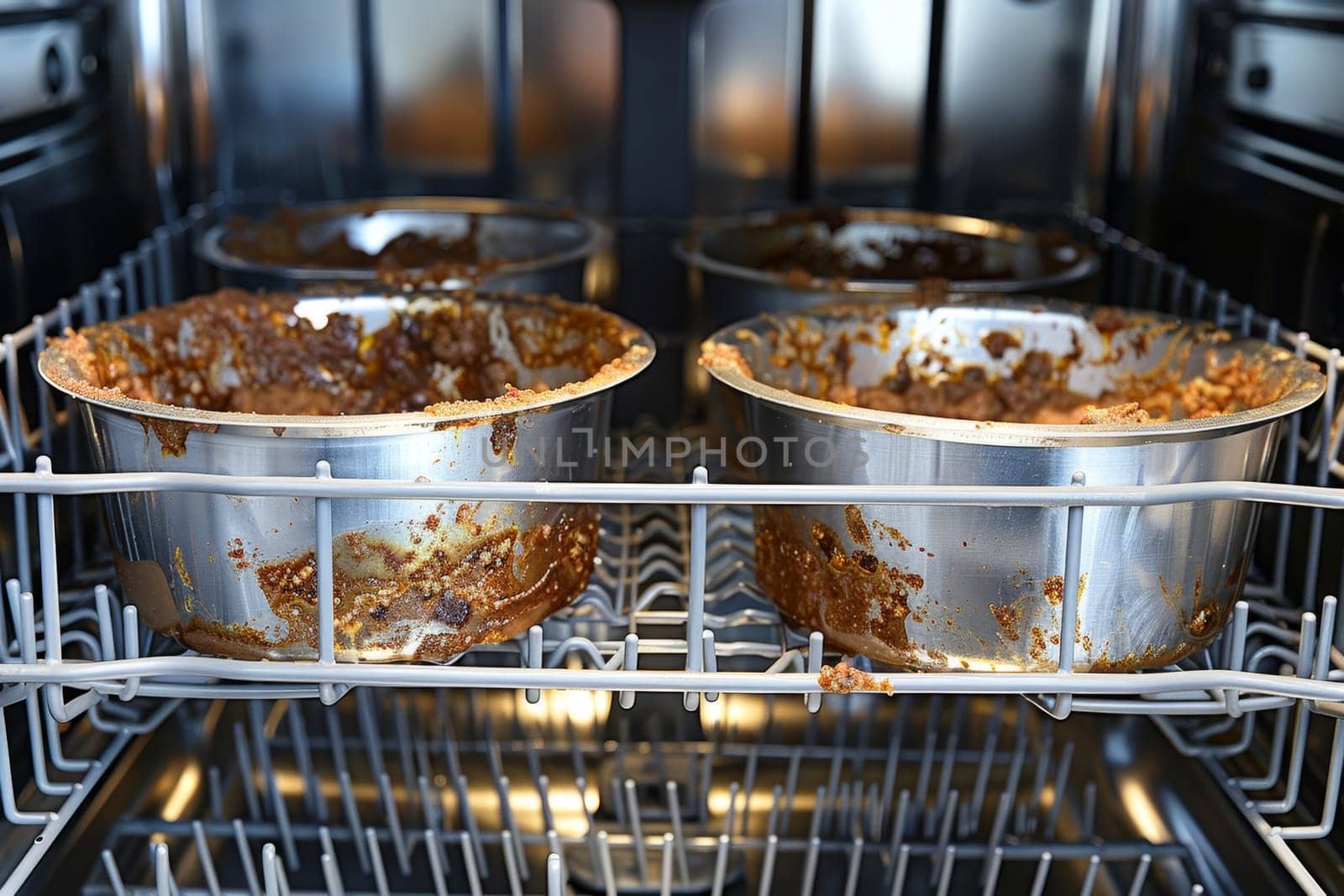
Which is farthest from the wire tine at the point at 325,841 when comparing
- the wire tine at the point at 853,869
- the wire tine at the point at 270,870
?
the wire tine at the point at 853,869

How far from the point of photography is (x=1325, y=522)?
904 millimetres

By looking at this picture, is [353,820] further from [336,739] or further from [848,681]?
[848,681]

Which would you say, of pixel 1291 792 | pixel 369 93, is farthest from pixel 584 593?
pixel 369 93

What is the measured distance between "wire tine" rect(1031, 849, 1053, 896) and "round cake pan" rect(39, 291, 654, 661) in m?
0.34

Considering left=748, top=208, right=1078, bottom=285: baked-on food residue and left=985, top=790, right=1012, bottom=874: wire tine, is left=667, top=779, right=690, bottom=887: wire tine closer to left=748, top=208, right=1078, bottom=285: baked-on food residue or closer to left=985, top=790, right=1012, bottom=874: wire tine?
left=985, top=790, right=1012, bottom=874: wire tine

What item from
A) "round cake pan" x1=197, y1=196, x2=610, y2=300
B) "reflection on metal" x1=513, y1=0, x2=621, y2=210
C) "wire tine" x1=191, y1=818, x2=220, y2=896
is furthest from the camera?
"reflection on metal" x1=513, y1=0, x2=621, y2=210

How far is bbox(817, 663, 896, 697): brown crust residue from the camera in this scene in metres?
0.67

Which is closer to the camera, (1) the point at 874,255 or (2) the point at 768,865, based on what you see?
(2) the point at 768,865

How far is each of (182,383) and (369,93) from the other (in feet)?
1.51

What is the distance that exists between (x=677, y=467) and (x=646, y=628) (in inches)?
5.1

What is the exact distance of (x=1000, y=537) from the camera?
0.71 metres

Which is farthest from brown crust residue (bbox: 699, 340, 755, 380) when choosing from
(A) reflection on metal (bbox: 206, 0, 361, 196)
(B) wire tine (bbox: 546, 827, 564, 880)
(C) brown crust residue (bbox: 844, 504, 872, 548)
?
(A) reflection on metal (bbox: 206, 0, 361, 196)

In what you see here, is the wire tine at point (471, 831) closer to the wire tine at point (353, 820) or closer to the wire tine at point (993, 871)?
the wire tine at point (353, 820)

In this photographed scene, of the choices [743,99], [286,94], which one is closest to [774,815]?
[743,99]
